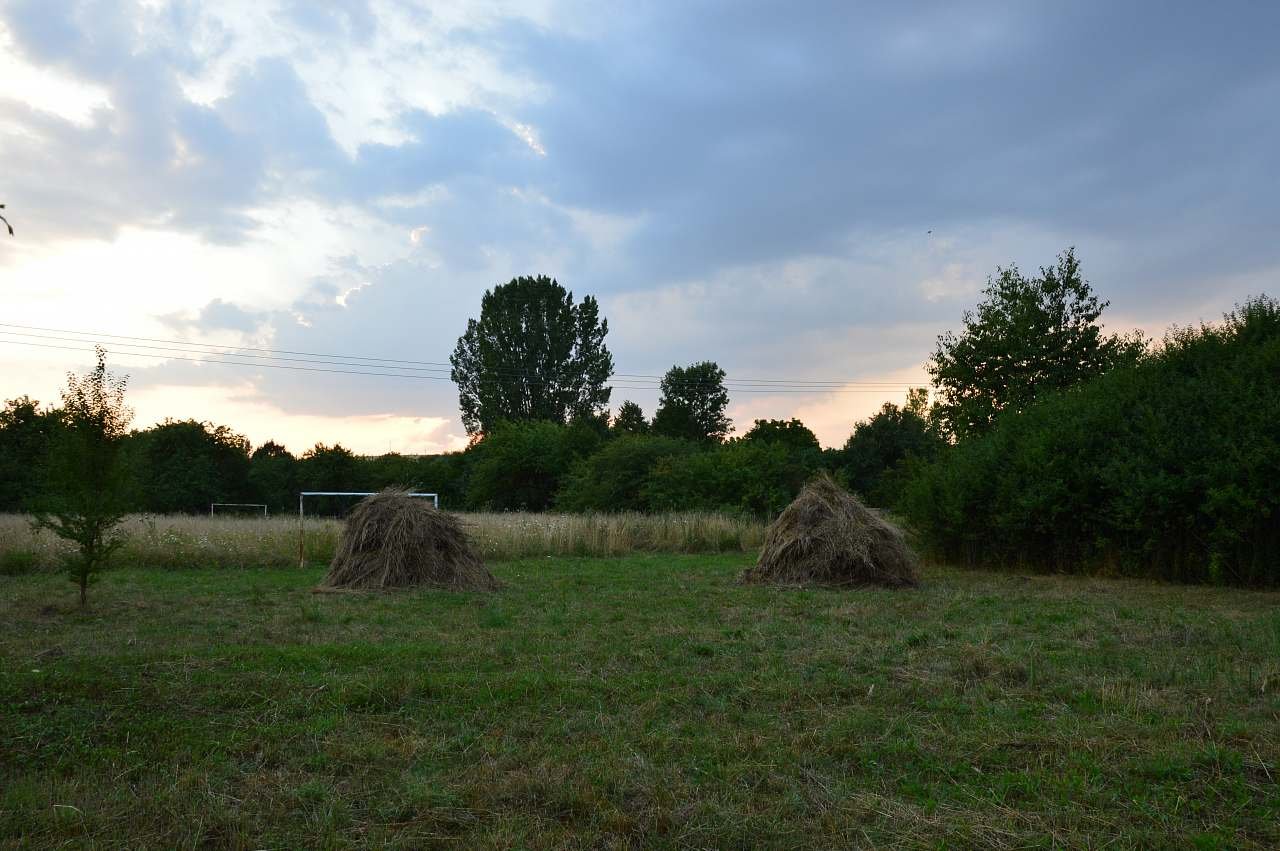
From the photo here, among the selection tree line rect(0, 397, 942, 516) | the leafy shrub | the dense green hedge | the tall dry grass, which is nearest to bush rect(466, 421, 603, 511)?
tree line rect(0, 397, 942, 516)

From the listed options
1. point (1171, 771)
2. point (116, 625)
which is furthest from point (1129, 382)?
point (116, 625)

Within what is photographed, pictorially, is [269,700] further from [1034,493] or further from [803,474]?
[803,474]

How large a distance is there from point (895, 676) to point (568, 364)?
45.9 meters

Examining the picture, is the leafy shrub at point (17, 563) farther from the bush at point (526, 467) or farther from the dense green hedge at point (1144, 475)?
the bush at point (526, 467)

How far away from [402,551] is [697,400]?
43.7 metres

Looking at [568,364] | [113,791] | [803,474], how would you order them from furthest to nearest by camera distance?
1. [568,364]
2. [803,474]
3. [113,791]

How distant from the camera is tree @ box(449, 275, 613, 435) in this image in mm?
49969

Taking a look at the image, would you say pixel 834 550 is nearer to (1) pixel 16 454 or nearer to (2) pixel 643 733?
(2) pixel 643 733

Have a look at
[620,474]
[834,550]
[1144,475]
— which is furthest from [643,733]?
[620,474]

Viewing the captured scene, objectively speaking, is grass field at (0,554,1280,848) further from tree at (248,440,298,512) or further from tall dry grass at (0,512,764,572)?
tree at (248,440,298,512)

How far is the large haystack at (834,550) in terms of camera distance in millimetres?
13414

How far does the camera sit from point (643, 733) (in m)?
4.91

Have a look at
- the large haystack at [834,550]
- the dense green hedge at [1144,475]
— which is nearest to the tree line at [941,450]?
the dense green hedge at [1144,475]

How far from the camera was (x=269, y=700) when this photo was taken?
18.0ft
